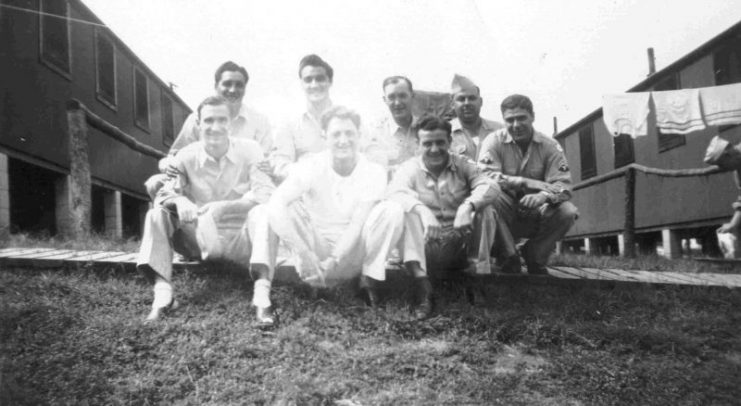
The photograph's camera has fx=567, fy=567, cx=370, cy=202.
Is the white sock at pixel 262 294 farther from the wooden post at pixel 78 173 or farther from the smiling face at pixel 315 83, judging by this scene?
the wooden post at pixel 78 173

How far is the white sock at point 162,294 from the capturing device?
3240mm

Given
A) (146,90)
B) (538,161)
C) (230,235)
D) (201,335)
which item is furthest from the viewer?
(146,90)

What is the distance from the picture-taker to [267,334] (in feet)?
9.89

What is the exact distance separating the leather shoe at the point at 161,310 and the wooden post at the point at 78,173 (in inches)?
72.4

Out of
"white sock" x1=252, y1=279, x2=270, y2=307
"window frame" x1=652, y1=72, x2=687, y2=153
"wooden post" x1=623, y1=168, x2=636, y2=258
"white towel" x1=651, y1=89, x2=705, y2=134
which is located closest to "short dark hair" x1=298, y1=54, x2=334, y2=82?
"white sock" x1=252, y1=279, x2=270, y2=307

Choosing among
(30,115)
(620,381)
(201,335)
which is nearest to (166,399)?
(201,335)

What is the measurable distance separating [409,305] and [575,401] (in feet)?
3.63

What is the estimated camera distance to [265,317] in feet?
10.1

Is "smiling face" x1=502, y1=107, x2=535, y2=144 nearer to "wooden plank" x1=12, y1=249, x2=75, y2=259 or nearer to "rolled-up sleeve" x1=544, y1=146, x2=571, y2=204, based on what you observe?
"rolled-up sleeve" x1=544, y1=146, x2=571, y2=204

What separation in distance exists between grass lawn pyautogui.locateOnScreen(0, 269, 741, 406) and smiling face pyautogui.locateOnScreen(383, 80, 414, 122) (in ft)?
5.05

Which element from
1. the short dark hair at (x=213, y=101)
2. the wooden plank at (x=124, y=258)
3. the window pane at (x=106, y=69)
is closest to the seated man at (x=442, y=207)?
the short dark hair at (x=213, y=101)

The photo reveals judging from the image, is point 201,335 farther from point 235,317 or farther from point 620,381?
point 620,381

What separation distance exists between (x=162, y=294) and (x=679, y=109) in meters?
5.96

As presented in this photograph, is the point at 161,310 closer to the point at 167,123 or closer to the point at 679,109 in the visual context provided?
the point at 679,109
